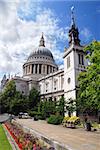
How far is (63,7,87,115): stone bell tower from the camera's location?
52.5 metres

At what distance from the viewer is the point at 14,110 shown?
61.5m

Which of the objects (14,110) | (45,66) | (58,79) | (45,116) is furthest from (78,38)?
(45,66)

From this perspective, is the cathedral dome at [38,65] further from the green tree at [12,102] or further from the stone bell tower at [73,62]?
the stone bell tower at [73,62]

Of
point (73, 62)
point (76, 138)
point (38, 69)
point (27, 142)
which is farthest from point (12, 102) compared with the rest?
point (27, 142)

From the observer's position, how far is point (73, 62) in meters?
53.4

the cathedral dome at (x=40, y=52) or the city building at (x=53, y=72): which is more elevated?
the cathedral dome at (x=40, y=52)

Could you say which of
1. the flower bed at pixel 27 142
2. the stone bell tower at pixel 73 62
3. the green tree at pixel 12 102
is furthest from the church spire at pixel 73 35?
the flower bed at pixel 27 142

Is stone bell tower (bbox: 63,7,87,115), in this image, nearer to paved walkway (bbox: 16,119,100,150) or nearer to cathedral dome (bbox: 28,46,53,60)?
paved walkway (bbox: 16,119,100,150)

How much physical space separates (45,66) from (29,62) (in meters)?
7.20

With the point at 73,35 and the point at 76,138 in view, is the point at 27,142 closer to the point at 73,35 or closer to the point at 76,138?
the point at 76,138

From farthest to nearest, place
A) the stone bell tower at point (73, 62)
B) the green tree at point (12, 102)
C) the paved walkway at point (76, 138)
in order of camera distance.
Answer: the green tree at point (12, 102)
the stone bell tower at point (73, 62)
the paved walkway at point (76, 138)

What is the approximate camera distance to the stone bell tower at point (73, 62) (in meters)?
52.5

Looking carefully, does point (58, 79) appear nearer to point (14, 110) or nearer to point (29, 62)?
point (14, 110)

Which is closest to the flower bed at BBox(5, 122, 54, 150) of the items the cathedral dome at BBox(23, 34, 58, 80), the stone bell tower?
the stone bell tower
